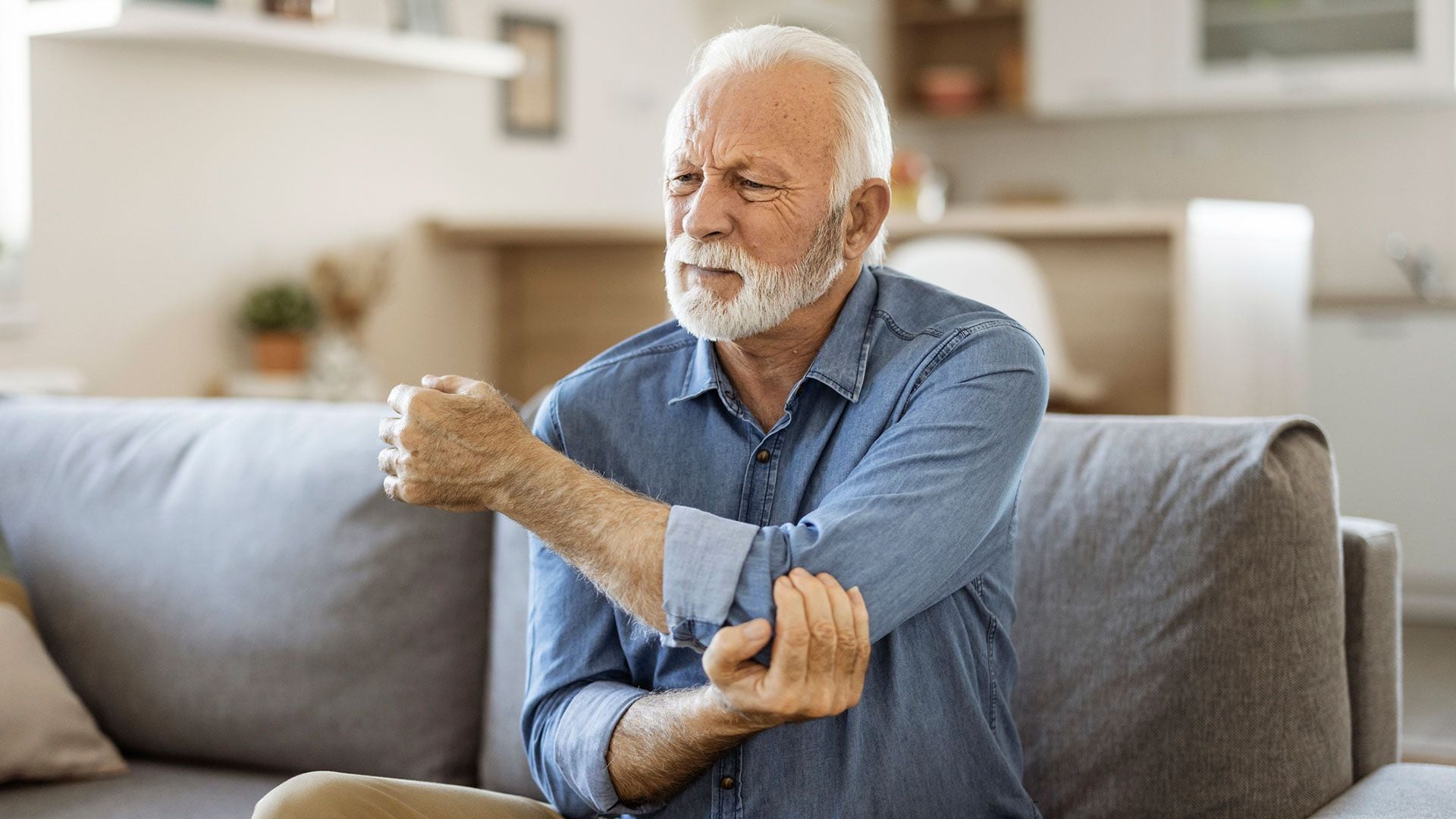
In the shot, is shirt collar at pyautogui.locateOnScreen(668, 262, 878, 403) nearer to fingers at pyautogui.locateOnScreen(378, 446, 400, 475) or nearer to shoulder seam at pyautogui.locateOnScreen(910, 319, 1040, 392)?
shoulder seam at pyautogui.locateOnScreen(910, 319, 1040, 392)

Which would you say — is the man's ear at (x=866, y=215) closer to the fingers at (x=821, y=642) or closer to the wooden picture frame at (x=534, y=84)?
the fingers at (x=821, y=642)

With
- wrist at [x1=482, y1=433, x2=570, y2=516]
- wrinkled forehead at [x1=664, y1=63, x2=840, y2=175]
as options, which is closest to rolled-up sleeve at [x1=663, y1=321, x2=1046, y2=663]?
wrist at [x1=482, y1=433, x2=570, y2=516]

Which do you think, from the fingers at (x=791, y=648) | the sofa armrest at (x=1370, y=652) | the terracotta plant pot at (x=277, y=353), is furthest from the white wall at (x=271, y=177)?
the sofa armrest at (x=1370, y=652)

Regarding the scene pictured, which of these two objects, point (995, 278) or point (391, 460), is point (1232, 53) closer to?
point (995, 278)

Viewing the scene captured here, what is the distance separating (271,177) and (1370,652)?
3.05m

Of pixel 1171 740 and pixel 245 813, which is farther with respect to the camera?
pixel 245 813

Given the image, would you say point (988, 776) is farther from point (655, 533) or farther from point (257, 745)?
point (257, 745)

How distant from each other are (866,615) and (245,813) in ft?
2.78

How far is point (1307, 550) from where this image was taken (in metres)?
1.42

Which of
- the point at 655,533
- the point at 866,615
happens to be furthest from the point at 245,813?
the point at 866,615

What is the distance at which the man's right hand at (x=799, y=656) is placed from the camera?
109cm

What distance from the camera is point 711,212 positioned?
1.33 m

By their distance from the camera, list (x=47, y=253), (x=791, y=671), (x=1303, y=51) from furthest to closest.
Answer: (x=1303, y=51), (x=47, y=253), (x=791, y=671)

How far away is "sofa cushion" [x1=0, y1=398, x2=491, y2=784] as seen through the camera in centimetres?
174
